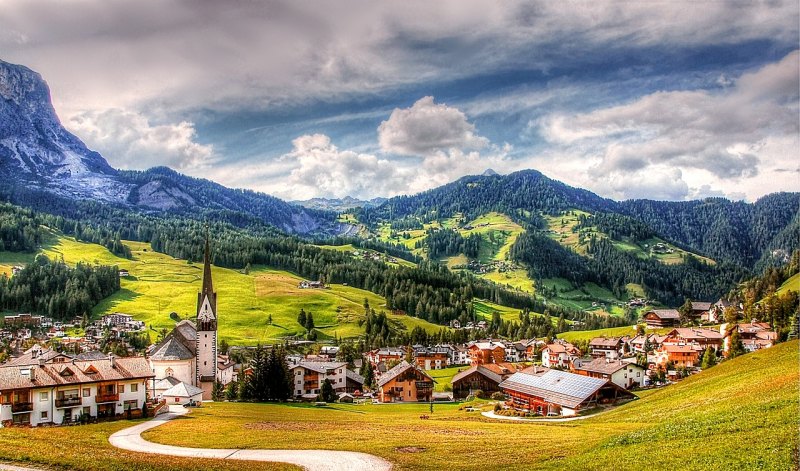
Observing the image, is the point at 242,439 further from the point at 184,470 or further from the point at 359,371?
the point at 359,371

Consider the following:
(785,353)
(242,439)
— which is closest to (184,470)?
(242,439)

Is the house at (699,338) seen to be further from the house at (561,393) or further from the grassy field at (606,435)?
the grassy field at (606,435)

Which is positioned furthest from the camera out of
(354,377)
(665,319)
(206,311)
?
(665,319)

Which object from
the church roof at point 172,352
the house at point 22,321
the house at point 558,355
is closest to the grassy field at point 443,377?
the house at point 558,355

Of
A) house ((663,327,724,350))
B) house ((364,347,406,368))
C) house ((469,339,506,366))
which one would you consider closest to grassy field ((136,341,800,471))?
house ((663,327,724,350))

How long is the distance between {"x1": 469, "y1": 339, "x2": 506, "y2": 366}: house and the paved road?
108m

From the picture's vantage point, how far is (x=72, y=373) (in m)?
56.8

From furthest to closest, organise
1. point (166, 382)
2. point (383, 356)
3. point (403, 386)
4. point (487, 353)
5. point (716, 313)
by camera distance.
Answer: point (716, 313) → point (383, 356) → point (487, 353) → point (403, 386) → point (166, 382)

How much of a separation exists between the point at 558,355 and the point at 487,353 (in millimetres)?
17574

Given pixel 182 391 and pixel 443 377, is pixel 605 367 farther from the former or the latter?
pixel 182 391

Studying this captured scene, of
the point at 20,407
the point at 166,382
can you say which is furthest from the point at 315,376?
the point at 20,407

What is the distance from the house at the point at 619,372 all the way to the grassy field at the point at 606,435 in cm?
3350

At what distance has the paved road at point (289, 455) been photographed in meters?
32.9

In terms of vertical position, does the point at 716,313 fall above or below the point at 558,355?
above
